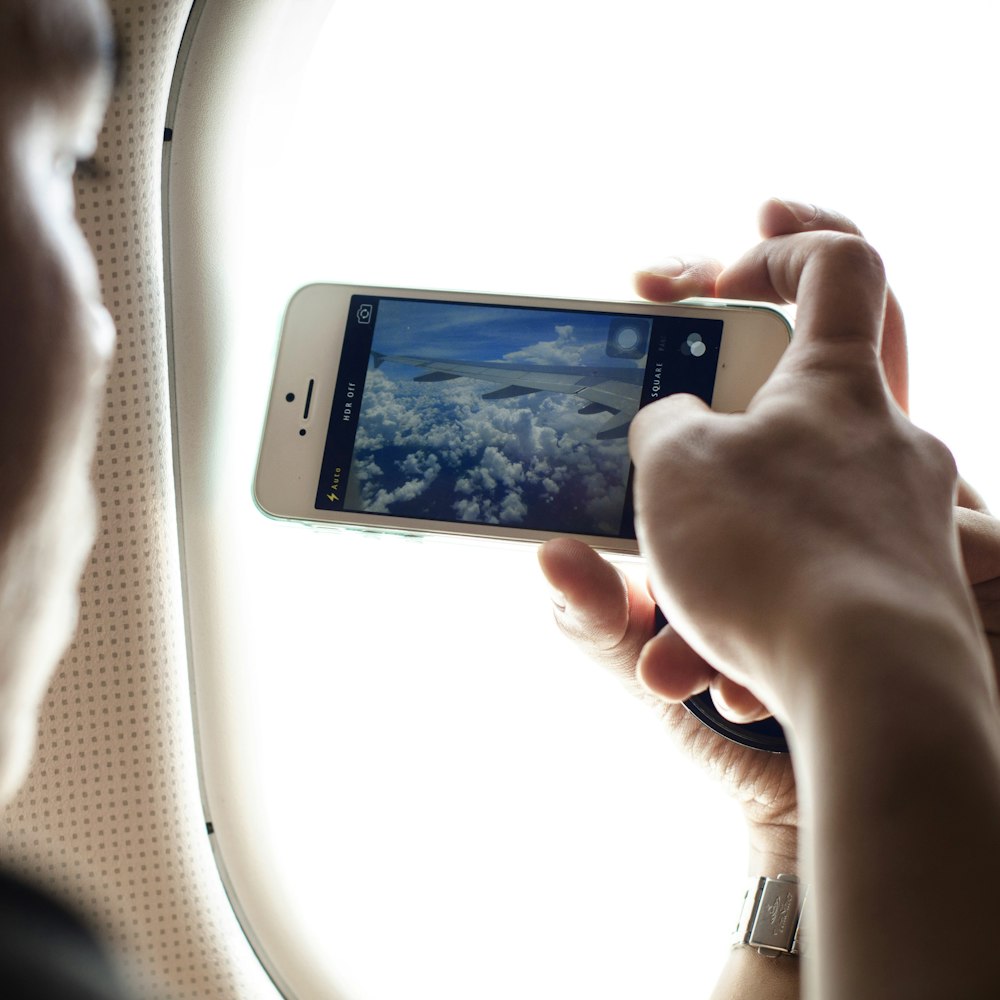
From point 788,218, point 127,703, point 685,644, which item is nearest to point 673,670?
point 685,644

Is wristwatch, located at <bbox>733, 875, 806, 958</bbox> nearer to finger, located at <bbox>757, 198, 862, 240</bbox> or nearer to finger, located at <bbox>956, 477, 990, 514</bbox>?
finger, located at <bbox>956, 477, 990, 514</bbox>

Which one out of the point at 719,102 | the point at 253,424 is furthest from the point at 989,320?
the point at 253,424

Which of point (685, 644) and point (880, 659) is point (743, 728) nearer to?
point (685, 644)

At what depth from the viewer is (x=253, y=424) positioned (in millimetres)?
775

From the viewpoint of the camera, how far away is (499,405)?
0.67 m

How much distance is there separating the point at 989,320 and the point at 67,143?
0.73 m

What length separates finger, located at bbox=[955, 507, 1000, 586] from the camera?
0.59m

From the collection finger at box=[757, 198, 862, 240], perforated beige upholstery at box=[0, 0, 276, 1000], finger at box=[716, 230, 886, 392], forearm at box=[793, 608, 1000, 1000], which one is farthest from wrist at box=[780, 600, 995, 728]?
perforated beige upholstery at box=[0, 0, 276, 1000]

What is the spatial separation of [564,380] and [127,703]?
18.4 inches

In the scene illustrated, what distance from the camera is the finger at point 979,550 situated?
59 cm

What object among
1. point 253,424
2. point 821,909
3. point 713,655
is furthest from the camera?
→ point 253,424

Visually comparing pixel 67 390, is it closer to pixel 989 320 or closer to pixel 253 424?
pixel 253 424

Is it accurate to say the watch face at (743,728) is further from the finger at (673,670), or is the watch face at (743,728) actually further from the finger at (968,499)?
the finger at (968,499)

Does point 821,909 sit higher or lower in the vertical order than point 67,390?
lower
